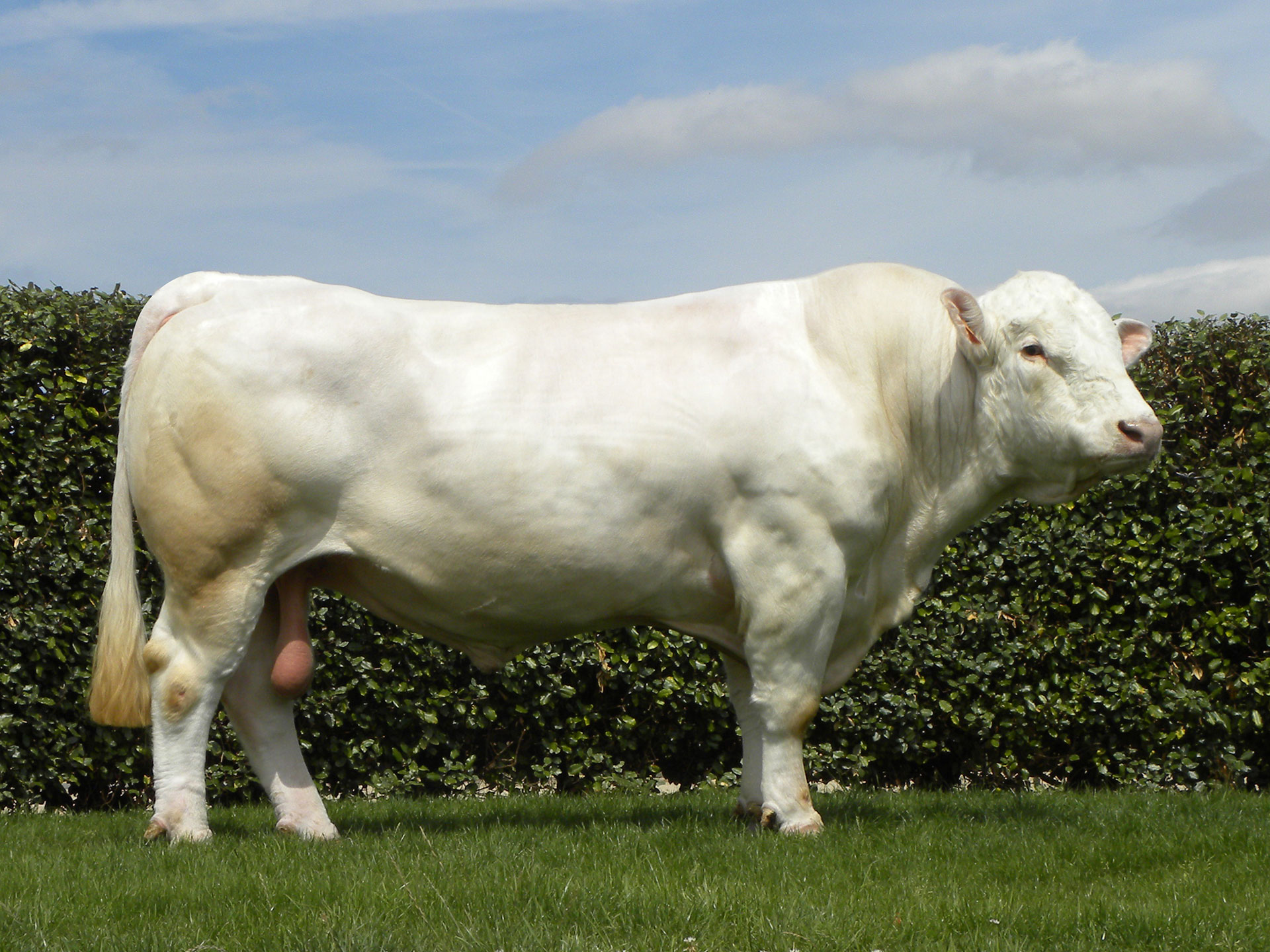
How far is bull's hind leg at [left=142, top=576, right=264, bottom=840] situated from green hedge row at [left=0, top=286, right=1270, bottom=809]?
2.02m

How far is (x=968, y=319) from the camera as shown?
520 cm

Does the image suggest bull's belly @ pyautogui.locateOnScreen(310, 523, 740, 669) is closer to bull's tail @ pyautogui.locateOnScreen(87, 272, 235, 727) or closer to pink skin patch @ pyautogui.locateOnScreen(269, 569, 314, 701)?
pink skin patch @ pyautogui.locateOnScreen(269, 569, 314, 701)

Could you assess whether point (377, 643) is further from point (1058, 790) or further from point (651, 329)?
point (1058, 790)

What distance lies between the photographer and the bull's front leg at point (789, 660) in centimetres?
499

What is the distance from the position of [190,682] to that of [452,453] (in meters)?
1.28

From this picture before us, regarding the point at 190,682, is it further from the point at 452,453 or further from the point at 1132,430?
the point at 1132,430

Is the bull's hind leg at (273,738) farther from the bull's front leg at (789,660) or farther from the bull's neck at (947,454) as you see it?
the bull's neck at (947,454)

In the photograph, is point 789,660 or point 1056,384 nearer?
point 789,660

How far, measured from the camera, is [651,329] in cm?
527

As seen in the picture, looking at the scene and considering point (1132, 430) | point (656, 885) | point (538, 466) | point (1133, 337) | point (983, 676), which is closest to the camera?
point (656, 885)

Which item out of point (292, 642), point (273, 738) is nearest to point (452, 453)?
point (292, 642)

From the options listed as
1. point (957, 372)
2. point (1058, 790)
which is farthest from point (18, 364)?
point (1058, 790)

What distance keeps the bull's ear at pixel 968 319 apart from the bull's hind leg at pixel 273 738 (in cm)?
282

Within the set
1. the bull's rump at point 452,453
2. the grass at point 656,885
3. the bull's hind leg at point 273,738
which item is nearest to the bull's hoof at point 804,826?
the grass at point 656,885
